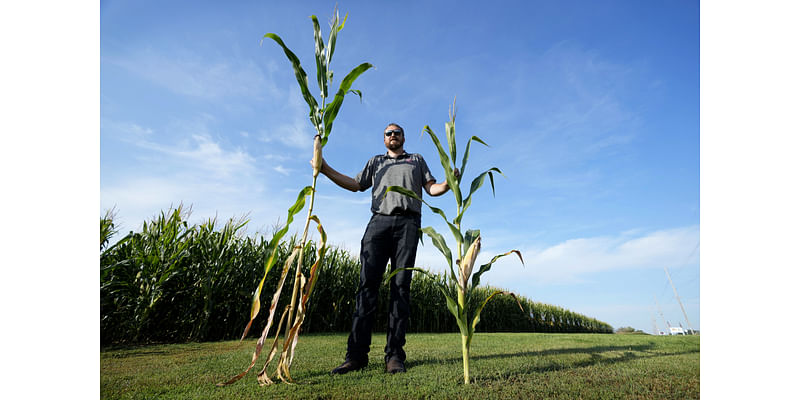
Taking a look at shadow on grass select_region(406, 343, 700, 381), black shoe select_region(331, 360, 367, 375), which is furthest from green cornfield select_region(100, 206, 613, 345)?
black shoe select_region(331, 360, 367, 375)

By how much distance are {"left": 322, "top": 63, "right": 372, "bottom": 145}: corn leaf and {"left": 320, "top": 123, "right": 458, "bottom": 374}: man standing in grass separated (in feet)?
0.82

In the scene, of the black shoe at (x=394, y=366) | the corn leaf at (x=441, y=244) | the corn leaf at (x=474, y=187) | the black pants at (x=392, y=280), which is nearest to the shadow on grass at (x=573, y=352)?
the black shoe at (x=394, y=366)

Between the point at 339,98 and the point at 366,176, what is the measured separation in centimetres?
64

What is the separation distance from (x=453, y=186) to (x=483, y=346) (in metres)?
2.14

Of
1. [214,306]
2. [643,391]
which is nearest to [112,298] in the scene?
[214,306]

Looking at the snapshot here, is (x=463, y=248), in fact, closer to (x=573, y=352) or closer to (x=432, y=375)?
(x=432, y=375)

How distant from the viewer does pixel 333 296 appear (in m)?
5.59

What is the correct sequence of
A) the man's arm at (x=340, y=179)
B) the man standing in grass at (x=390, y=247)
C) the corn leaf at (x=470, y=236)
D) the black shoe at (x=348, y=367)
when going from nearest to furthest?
the corn leaf at (x=470, y=236) < the black shoe at (x=348, y=367) < the man standing in grass at (x=390, y=247) < the man's arm at (x=340, y=179)

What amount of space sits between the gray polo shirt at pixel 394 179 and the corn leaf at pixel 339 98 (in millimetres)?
521

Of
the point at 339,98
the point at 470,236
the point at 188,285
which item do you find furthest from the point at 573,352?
the point at 188,285

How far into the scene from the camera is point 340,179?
2633 mm

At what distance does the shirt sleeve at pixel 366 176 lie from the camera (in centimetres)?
274

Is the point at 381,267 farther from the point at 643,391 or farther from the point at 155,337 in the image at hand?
the point at 155,337

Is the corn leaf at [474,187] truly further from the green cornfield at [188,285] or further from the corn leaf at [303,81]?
the green cornfield at [188,285]
